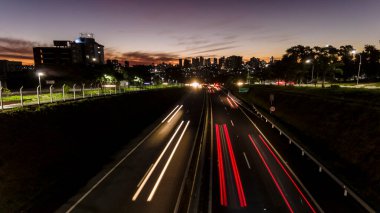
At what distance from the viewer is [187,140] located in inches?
1371

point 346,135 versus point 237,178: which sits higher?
point 346,135

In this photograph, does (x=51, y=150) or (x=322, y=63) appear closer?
(x=51, y=150)

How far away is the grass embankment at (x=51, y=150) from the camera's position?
17547 millimetres

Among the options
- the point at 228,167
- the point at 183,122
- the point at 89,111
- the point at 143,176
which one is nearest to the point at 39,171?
the point at 143,176

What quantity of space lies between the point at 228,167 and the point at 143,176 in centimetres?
839

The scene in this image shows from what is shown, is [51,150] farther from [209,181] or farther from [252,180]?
[252,180]

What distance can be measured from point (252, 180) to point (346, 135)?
1322 centimetres

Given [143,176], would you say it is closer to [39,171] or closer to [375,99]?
[39,171]

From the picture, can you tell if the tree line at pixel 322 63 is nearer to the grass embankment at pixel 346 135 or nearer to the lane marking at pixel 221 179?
the grass embankment at pixel 346 135

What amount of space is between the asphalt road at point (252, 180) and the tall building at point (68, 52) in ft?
453

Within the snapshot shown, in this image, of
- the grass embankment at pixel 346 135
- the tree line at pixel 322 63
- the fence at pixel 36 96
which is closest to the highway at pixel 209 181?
the grass embankment at pixel 346 135

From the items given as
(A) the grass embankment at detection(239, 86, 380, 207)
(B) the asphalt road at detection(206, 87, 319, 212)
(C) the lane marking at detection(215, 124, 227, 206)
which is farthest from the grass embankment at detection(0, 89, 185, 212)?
(A) the grass embankment at detection(239, 86, 380, 207)

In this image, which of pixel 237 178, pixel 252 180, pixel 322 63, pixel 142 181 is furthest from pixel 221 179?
pixel 322 63

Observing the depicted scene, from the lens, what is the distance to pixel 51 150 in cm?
2222
